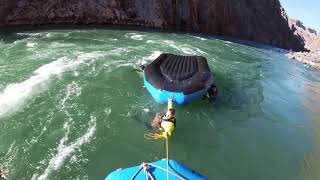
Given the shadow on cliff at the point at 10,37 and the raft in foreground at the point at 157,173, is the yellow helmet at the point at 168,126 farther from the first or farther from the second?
the shadow on cliff at the point at 10,37

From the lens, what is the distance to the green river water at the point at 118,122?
33.0ft

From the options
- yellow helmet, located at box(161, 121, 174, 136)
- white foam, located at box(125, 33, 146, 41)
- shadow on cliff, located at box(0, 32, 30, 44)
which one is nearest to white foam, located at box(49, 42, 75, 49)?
shadow on cliff, located at box(0, 32, 30, 44)

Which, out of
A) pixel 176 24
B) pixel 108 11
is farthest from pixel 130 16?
pixel 176 24

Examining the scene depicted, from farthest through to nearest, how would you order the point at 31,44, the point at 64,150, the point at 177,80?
the point at 31,44 < the point at 177,80 < the point at 64,150

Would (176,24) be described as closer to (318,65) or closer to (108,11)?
(108,11)

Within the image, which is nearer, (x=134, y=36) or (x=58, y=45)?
(x=58, y=45)

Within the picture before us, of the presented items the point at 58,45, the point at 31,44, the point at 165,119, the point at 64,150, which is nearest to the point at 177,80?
the point at 165,119

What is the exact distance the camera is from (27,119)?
1128cm

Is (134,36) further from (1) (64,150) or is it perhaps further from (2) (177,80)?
(1) (64,150)

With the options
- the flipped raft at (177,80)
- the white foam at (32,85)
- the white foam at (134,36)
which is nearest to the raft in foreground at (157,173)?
the flipped raft at (177,80)

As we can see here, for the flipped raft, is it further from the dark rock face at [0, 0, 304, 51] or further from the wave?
the dark rock face at [0, 0, 304, 51]

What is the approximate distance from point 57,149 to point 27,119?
1926 mm

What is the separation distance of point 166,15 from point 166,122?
26.8 m

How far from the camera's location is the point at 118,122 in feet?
39.5
